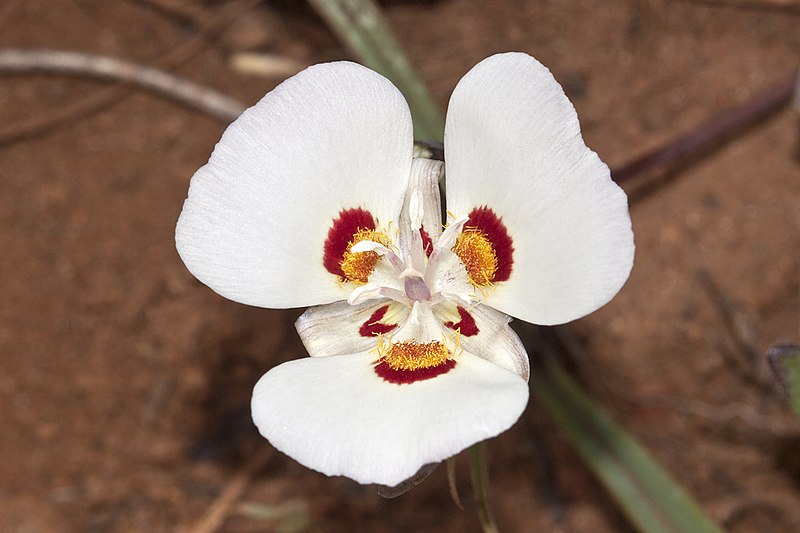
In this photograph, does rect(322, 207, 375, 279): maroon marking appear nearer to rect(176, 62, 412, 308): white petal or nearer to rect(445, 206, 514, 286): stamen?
rect(176, 62, 412, 308): white petal

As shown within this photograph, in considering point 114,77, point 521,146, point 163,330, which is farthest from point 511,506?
point 114,77

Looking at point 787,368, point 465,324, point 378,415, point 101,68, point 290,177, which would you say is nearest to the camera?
point 378,415

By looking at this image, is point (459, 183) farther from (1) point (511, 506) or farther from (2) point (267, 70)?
(2) point (267, 70)

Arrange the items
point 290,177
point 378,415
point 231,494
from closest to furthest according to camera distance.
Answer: point 378,415, point 290,177, point 231,494

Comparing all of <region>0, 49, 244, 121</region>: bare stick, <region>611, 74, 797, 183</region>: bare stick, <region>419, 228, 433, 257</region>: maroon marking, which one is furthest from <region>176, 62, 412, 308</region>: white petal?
<region>0, 49, 244, 121</region>: bare stick

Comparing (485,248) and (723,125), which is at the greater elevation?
(723,125)

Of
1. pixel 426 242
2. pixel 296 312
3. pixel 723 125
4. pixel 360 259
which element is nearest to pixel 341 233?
pixel 360 259

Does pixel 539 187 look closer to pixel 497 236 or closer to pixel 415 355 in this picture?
pixel 497 236
